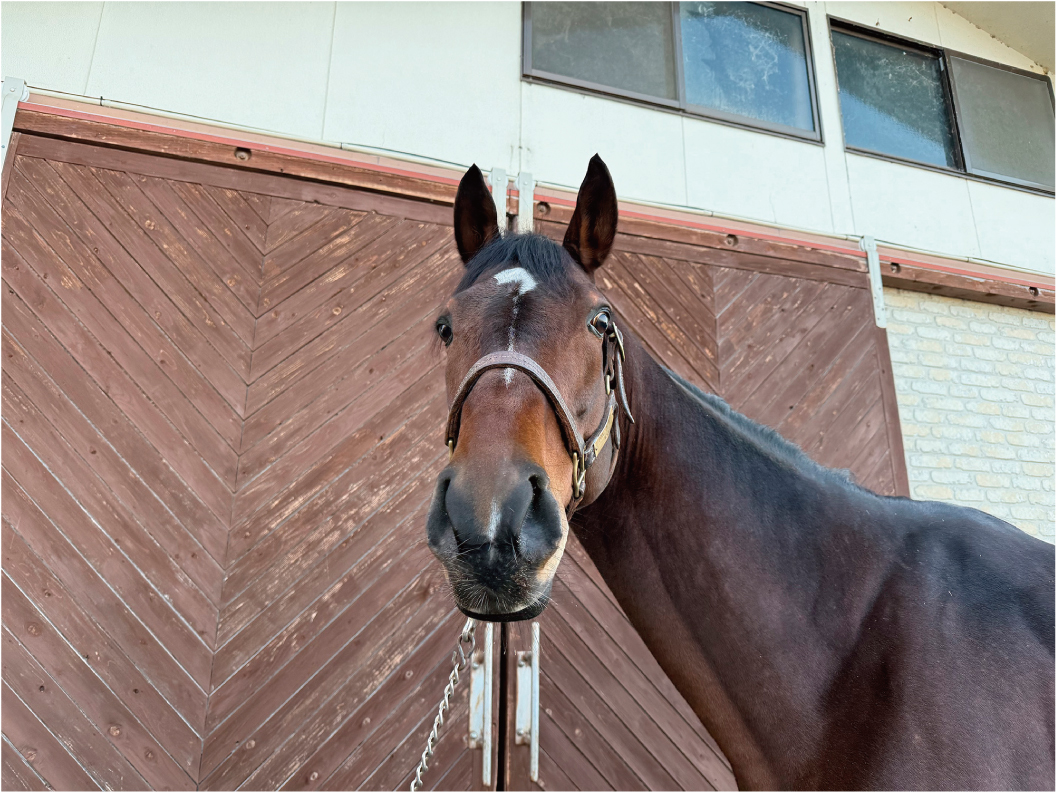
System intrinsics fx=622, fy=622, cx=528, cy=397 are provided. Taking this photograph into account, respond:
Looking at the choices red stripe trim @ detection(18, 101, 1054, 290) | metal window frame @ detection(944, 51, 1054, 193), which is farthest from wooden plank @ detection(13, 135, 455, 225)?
metal window frame @ detection(944, 51, 1054, 193)

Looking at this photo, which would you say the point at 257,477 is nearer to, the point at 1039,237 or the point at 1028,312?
the point at 1028,312

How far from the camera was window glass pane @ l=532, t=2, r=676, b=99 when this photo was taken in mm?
4301

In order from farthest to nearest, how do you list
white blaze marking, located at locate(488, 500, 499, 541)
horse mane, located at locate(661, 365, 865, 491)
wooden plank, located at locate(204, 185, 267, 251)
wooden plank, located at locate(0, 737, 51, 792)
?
wooden plank, located at locate(204, 185, 267, 251)
wooden plank, located at locate(0, 737, 51, 792)
horse mane, located at locate(661, 365, 865, 491)
white blaze marking, located at locate(488, 500, 499, 541)

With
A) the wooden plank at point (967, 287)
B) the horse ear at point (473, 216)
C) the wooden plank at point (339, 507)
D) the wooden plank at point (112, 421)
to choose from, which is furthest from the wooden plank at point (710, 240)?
the wooden plank at point (112, 421)

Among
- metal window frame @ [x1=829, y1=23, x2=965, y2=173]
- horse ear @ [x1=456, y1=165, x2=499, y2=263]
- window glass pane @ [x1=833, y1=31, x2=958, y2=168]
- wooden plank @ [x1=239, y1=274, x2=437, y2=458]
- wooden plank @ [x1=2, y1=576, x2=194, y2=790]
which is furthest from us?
window glass pane @ [x1=833, y1=31, x2=958, y2=168]

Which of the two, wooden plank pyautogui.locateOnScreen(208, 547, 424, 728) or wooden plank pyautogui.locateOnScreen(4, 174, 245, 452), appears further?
wooden plank pyautogui.locateOnScreen(4, 174, 245, 452)

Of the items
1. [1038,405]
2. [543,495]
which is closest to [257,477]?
[543,495]

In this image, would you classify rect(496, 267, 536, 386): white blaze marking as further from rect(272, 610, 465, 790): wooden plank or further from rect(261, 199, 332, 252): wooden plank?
rect(261, 199, 332, 252): wooden plank

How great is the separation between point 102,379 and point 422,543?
1714 mm

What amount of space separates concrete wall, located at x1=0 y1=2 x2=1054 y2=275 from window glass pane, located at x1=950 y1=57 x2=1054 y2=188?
48 cm

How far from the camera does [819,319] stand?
4.25 metres

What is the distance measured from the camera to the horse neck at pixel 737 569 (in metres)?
1.39

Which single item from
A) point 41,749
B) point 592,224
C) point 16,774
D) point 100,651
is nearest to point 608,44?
point 592,224

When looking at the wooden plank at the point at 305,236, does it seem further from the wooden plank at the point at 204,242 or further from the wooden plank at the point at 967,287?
the wooden plank at the point at 967,287
